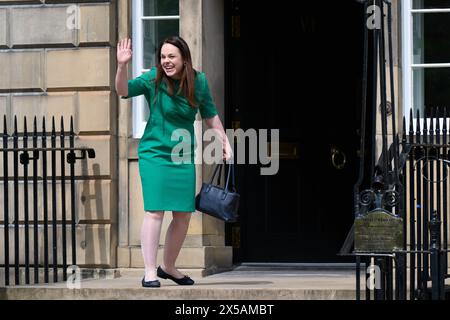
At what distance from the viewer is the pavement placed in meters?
9.74

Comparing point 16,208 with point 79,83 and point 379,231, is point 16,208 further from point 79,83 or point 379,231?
point 379,231

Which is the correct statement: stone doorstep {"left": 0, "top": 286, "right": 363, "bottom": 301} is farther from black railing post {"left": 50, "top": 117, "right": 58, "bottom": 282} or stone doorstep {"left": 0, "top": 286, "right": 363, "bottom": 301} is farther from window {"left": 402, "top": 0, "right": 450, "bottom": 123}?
window {"left": 402, "top": 0, "right": 450, "bottom": 123}

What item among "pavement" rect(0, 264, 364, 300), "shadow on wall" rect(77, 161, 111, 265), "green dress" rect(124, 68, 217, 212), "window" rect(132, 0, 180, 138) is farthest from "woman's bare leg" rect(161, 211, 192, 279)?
"window" rect(132, 0, 180, 138)

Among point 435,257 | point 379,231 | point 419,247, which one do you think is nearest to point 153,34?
point 419,247

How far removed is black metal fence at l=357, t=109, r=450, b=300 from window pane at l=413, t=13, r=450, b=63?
139 cm

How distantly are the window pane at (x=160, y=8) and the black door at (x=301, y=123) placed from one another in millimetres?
774

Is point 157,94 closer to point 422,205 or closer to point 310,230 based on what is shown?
point 422,205

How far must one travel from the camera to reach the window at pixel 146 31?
12.1m

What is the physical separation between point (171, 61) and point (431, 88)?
2.97 m

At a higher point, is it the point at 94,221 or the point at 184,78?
the point at 184,78

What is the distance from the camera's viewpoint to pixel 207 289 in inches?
387

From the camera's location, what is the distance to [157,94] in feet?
32.4

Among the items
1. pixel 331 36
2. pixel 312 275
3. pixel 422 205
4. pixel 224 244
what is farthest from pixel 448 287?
pixel 331 36

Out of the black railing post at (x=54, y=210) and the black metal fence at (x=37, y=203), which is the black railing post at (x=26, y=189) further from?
the black railing post at (x=54, y=210)
